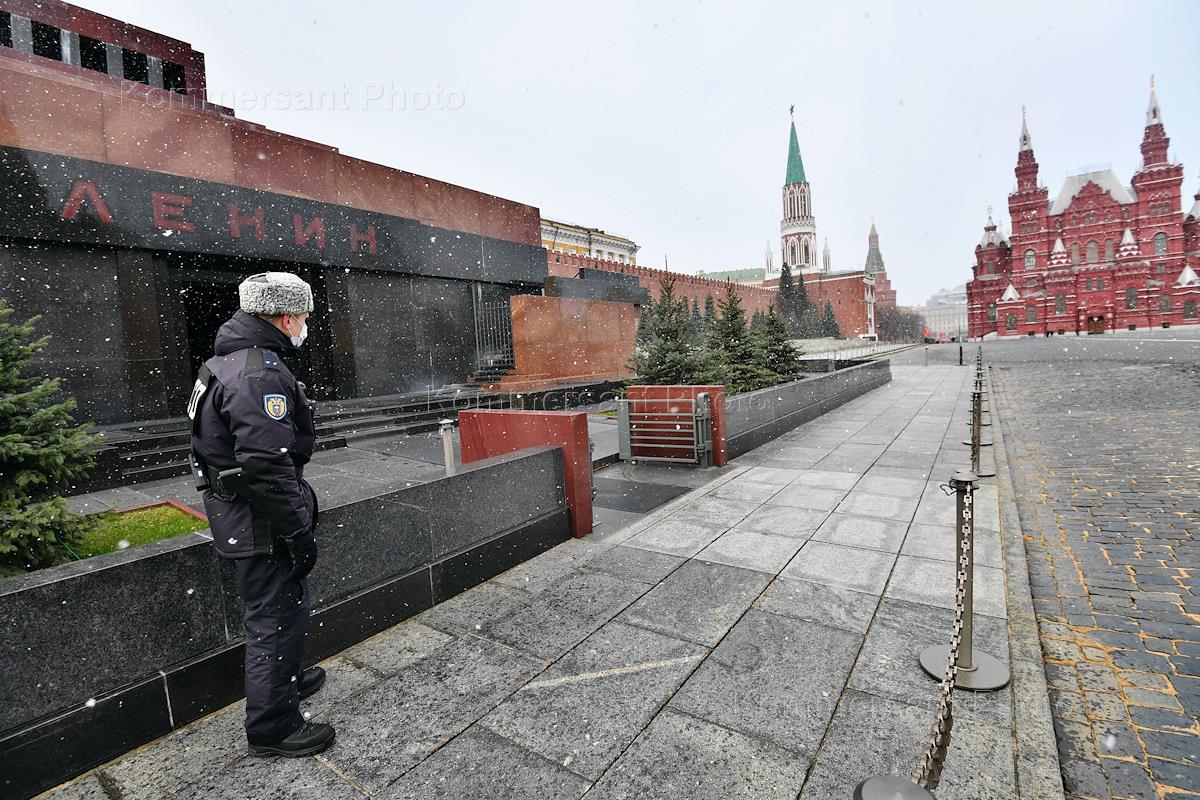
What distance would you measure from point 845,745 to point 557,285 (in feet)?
56.4

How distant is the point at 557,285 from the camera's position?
1891 centimetres

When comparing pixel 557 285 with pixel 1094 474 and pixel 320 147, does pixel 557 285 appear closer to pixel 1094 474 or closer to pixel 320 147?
pixel 320 147

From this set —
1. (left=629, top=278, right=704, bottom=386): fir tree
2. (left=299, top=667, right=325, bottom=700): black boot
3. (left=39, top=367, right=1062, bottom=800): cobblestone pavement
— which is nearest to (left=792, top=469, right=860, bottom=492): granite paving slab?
(left=39, top=367, right=1062, bottom=800): cobblestone pavement

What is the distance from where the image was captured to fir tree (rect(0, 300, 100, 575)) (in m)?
3.42

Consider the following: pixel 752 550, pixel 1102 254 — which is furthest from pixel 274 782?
pixel 1102 254

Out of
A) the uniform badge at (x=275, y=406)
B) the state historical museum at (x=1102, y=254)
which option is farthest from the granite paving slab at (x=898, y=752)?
the state historical museum at (x=1102, y=254)

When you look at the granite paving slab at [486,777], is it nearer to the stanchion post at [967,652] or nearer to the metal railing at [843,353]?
the stanchion post at [967,652]

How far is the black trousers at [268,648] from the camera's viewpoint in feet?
9.55

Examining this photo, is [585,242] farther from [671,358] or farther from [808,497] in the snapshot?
Result: [808,497]

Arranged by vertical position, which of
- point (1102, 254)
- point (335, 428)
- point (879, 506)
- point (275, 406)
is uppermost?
point (1102, 254)

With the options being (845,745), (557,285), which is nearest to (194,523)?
(845,745)

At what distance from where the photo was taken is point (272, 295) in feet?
9.95

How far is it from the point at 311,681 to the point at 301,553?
1149mm

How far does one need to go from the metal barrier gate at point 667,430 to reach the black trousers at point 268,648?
281 inches
